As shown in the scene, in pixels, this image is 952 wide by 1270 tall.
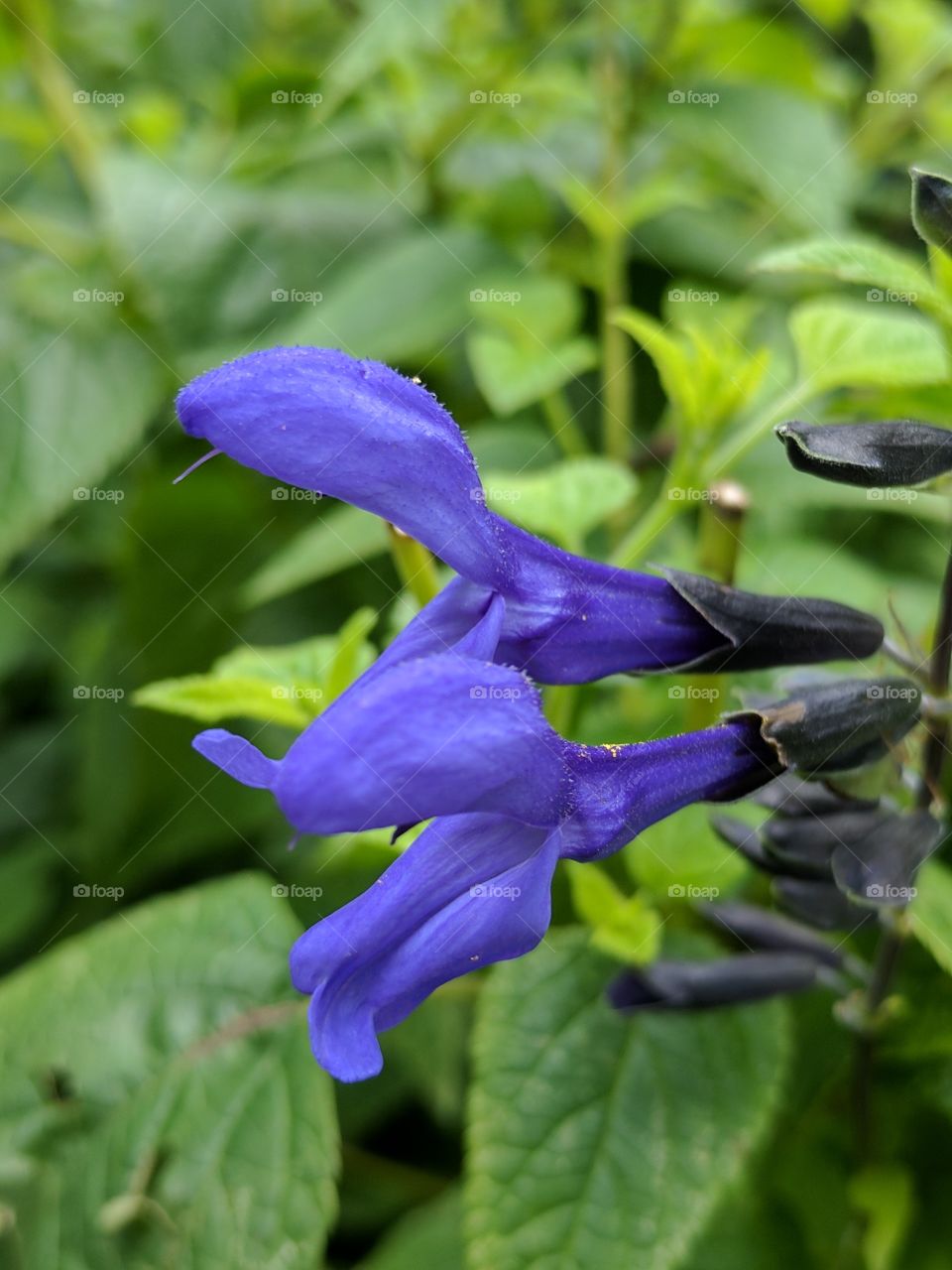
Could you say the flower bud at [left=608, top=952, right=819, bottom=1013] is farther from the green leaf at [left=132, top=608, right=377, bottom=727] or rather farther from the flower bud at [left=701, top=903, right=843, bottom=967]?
the green leaf at [left=132, top=608, right=377, bottom=727]

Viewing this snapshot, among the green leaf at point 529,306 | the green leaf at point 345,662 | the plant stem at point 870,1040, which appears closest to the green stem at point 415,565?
the green leaf at point 345,662

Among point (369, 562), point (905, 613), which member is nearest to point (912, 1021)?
point (905, 613)

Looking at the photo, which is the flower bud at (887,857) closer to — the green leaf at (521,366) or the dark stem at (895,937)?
the dark stem at (895,937)

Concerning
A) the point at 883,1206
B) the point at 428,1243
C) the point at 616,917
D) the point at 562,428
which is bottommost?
the point at 428,1243

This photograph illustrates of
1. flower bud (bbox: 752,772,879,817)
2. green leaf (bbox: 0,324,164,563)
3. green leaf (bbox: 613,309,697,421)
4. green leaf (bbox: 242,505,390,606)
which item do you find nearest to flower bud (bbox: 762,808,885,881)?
flower bud (bbox: 752,772,879,817)

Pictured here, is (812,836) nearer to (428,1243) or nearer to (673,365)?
(673,365)

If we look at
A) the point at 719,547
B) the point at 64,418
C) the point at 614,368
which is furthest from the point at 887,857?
the point at 64,418
